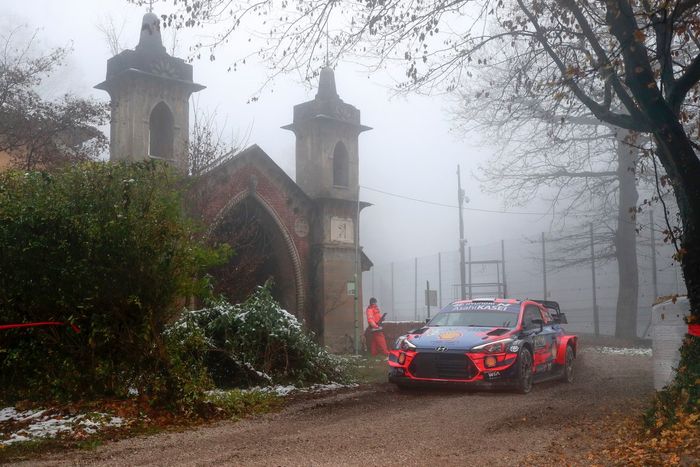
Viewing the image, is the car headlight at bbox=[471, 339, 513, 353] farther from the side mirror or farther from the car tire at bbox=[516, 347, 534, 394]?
the side mirror

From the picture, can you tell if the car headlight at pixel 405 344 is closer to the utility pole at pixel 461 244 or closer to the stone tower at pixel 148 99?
the stone tower at pixel 148 99

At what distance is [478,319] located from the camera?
13828mm

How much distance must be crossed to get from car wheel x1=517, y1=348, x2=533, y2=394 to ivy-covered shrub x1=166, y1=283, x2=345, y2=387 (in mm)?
3792

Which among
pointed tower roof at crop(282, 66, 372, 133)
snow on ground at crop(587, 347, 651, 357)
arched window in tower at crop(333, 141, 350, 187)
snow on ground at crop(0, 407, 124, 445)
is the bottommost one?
snow on ground at crop(587, 347, 651, 357)

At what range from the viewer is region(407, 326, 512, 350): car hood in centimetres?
1239

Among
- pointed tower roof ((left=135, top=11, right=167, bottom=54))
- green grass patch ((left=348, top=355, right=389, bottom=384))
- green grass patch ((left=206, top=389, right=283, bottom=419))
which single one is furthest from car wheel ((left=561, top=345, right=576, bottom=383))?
pointed tower roof ((left=135, top=11, right=167, bottom=54))

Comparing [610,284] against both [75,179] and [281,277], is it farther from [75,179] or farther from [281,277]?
[75,179]

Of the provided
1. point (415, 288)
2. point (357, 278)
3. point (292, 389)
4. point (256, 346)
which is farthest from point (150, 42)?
point (415, 288)

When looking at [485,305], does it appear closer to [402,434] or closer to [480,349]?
[480,349]

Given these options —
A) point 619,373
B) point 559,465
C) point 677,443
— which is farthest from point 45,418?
point 619,373

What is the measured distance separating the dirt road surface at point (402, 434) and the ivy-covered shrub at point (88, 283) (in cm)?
153

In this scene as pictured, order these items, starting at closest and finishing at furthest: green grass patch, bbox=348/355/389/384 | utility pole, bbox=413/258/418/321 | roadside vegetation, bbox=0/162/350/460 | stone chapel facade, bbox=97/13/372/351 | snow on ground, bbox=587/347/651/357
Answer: roadside vegetation, bbox=0/162/350/460, green grass patch, bbox=348/355/389/384, snow on ground, bbox=587/347/651/357, stone chapel facade, bbox=97/13/372/351, utility pole, bbox=413/258/418/321

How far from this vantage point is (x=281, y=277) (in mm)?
26750

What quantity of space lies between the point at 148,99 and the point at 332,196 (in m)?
7.28
